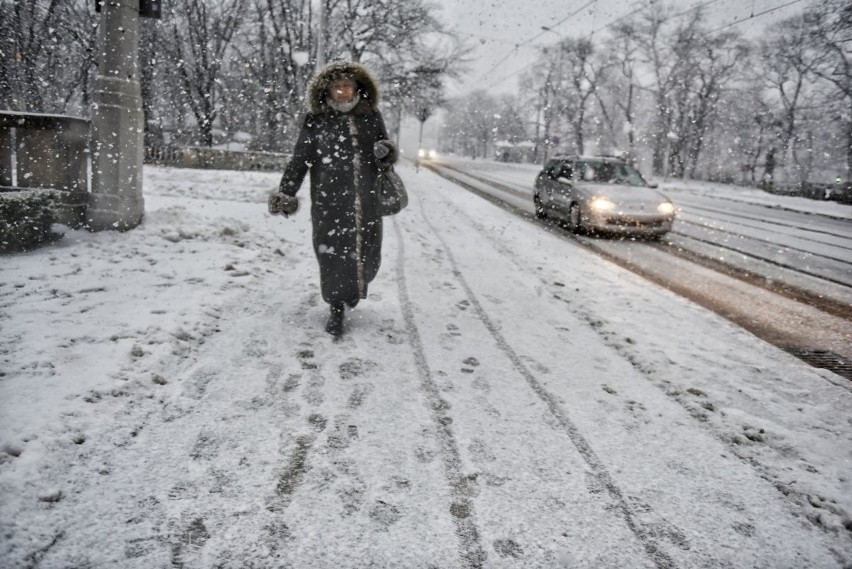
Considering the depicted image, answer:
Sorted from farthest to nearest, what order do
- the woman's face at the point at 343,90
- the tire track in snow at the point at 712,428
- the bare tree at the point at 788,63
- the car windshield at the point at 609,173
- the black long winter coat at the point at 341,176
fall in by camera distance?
the bare tree at the point at 788,63
the car windshield at the point at 609,173
the black long winter coat at the point at 341,176
the woman's face at the point at 343,90
the tire track in snow at the point at 712,428

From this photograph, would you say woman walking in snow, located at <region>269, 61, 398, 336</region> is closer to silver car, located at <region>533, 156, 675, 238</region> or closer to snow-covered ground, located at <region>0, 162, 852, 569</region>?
snow-covered ground, located at <region>0, 162, 852, 569</region>

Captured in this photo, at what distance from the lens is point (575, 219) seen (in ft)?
32.7

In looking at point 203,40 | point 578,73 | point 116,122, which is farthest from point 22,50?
point 578,73

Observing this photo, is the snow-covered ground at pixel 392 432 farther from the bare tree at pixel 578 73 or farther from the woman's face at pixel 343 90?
the bare tree at pixel 578 73

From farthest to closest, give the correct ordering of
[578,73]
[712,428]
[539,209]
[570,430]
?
[578,73], [539,209], [712,428], [570,430]

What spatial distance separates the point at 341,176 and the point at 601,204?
7.09 m

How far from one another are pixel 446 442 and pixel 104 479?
1.48m

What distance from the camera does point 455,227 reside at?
9.20 m

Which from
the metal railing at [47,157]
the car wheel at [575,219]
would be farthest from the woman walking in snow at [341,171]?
the car wheel at [575,219]

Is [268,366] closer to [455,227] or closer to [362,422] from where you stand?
[362,422]

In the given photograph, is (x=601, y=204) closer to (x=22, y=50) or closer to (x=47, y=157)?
(x=47, y=157)

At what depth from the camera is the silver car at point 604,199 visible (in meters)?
9.28

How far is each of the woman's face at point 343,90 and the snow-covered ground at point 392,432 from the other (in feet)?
5.49

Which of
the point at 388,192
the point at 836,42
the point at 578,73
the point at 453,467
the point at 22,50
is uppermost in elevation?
the point at 578,73
